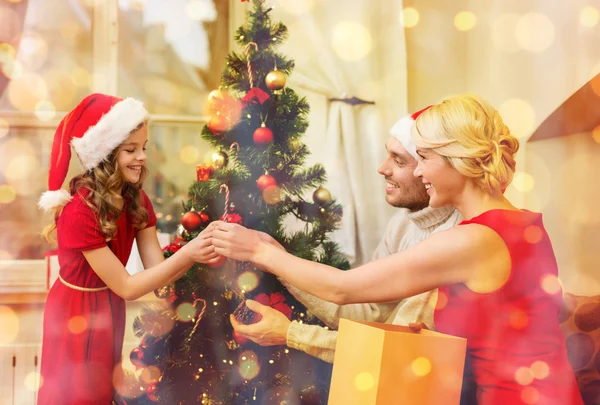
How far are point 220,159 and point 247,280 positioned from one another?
15.3 inches

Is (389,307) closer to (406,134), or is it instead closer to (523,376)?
(406,134)

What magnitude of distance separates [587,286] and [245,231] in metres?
1.47

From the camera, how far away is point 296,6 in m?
3.00

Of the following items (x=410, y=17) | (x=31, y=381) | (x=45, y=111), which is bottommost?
(x=31, y=381)

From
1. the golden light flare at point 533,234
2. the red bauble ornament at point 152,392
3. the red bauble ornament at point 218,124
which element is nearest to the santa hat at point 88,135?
the red bauble ornament at point 218,124

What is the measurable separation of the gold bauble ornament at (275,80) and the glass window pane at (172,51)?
1248 millimetres

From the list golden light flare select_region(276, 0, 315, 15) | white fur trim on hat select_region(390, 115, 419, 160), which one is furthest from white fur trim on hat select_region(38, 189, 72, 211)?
golden light flare select_region(276, 0, 315, 15)

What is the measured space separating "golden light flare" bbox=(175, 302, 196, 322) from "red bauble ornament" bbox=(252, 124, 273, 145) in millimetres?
566

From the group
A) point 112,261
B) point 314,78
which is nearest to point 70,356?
point 112,261

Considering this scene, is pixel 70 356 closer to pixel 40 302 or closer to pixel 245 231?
pixel 245 231

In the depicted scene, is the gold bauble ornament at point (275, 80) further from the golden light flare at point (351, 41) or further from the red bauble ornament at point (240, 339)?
the golden light flare at point (351, 41)

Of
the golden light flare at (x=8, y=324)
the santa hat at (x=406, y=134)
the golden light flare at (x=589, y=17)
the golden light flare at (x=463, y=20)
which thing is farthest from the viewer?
the golden light flare at (x=463, y=20)

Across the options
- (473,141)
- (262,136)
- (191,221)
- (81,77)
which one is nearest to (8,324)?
(81,77)

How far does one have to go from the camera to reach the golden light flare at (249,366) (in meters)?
1.90
